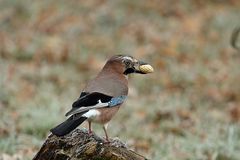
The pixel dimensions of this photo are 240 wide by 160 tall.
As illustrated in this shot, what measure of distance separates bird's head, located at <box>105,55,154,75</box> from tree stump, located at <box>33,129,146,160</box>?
1.86 ft

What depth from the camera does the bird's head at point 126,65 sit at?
564 centimetres

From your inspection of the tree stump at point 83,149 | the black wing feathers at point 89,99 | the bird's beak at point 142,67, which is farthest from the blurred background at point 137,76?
the black wing feathers at point 89,99

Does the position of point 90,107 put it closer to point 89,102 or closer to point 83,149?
point 89,102

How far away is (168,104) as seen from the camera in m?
10.6

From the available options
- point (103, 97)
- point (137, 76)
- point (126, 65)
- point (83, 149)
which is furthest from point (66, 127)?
point (137, 76)

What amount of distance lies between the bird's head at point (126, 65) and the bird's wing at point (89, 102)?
14.7 inches

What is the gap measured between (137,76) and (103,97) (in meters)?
6.81

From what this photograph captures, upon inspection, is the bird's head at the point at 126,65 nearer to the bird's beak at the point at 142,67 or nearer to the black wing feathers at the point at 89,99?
the bird's beak at the point at 142,67

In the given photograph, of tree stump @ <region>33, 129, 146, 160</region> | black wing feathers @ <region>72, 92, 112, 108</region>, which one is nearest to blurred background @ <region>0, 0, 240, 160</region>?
tree stump @ <region>33, 129, 146, 160</region>

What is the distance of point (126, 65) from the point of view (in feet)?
18.6

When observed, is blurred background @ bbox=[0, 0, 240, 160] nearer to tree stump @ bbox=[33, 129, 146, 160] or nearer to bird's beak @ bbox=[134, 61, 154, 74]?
tree stump @ bbox=[33, 129, 146, 160]

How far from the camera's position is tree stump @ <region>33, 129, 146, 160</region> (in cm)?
502

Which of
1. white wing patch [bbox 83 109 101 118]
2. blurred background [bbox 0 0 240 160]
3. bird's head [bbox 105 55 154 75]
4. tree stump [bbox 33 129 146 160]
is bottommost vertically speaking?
tree stump [bbox 33 129 146 160]

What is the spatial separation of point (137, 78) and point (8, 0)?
4128 mm
